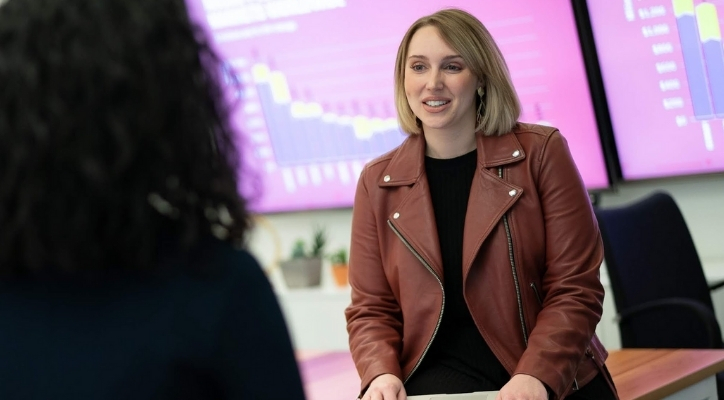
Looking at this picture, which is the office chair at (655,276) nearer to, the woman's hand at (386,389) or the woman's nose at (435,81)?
the woman's nose at (435,81)

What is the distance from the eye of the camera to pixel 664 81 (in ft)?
12.0

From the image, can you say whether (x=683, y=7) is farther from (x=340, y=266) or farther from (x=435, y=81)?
(x=340, y=266)

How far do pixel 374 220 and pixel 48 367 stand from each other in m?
1.47

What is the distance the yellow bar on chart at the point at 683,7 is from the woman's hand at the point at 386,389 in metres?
Result: 1.98

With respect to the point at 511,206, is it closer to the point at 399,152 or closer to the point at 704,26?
the point at 399,152

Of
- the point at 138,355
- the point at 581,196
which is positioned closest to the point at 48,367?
the point at 138,355

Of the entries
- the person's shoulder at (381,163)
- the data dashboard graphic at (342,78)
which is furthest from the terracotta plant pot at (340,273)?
the person's shoulder at (381,163)

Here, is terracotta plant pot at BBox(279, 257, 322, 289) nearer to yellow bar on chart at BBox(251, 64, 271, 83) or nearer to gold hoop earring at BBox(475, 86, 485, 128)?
yellow bar on chart at BBox(251, 64, 271, 83)

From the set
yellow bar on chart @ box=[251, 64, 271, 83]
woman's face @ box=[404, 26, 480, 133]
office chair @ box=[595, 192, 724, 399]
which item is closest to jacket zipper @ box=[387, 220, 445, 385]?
woman's face @ box=[404, 26, 480, 133]

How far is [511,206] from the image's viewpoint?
88.1 inches

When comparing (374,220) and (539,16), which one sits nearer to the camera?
(374,220)

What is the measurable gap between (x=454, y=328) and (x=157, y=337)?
1.38 metres

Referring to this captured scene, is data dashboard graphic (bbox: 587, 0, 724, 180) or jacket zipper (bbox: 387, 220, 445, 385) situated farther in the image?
data dashboard graphic (bbox: 587, 0, 724, 180)

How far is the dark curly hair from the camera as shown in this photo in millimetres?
908
